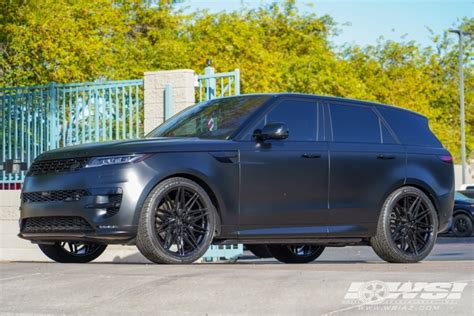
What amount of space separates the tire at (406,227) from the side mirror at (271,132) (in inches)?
67.5

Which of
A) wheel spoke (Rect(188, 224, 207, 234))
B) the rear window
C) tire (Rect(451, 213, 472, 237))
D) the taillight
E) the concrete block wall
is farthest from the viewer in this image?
tire (Rect(451, 213, 472, 237))

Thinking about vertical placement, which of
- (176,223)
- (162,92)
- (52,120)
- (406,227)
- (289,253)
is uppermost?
(162,92)

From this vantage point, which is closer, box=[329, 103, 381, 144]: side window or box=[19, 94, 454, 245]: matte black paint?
box=[19, 94, 454, 245]: matte black paint

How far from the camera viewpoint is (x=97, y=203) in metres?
9.48

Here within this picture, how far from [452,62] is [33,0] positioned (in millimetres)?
38438

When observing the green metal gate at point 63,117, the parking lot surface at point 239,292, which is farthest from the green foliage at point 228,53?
the parking lot surface at point 239,292

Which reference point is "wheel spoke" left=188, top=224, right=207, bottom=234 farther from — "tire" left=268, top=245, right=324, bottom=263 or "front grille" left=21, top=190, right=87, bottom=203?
"tire" left=268, top=245, right=324, bottom=263

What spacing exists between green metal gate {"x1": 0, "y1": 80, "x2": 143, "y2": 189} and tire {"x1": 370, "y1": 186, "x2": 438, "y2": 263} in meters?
5.09

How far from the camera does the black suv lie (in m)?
9.56

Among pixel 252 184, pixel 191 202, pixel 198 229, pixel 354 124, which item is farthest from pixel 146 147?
pixel 354 124

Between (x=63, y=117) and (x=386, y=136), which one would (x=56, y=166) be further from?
(x=63, y=117)

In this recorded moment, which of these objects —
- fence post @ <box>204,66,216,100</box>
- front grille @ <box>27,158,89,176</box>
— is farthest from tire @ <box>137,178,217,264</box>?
fence post @ <box>204,66,216,100</box>

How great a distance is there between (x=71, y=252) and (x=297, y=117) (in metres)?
2.87

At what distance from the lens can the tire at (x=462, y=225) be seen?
99.1ft
